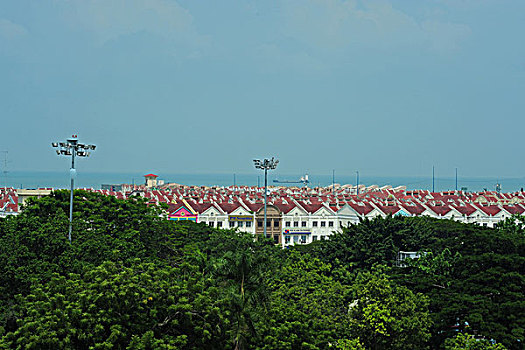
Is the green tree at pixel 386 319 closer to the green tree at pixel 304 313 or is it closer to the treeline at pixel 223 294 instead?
the treeline at pixel 223 294

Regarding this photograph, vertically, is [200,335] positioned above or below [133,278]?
below

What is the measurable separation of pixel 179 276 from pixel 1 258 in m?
6.77

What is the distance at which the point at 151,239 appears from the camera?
1347 inches

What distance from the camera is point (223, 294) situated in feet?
66.2

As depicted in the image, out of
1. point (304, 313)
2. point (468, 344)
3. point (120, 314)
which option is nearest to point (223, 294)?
point (120, 314)

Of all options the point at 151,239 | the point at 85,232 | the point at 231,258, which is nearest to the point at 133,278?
the point at 231,258

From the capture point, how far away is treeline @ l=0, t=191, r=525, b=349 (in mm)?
17859

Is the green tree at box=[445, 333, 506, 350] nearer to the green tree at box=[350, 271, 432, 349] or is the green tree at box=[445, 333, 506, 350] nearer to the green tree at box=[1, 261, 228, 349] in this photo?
the green tree at box=[350, 271, 432, 349]

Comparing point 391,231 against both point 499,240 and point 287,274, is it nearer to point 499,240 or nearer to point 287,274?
point 499,240

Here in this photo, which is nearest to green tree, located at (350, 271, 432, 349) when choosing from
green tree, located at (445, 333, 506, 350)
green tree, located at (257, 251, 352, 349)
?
green tree, located at (257, 251, 352, 349)

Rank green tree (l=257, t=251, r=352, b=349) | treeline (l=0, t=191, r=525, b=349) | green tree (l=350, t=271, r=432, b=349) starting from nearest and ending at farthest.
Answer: treeline (l=0, t=191, r=525, b=349), green tree (l=257, t=251, r=352, b=349), green tree (l=350, t=271, r=432, b=349)

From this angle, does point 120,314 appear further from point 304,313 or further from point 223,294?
point 304,313

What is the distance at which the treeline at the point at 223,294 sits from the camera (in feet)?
58.6

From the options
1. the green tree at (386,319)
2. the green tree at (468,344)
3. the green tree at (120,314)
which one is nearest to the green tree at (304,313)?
the green tree at (386,319)
